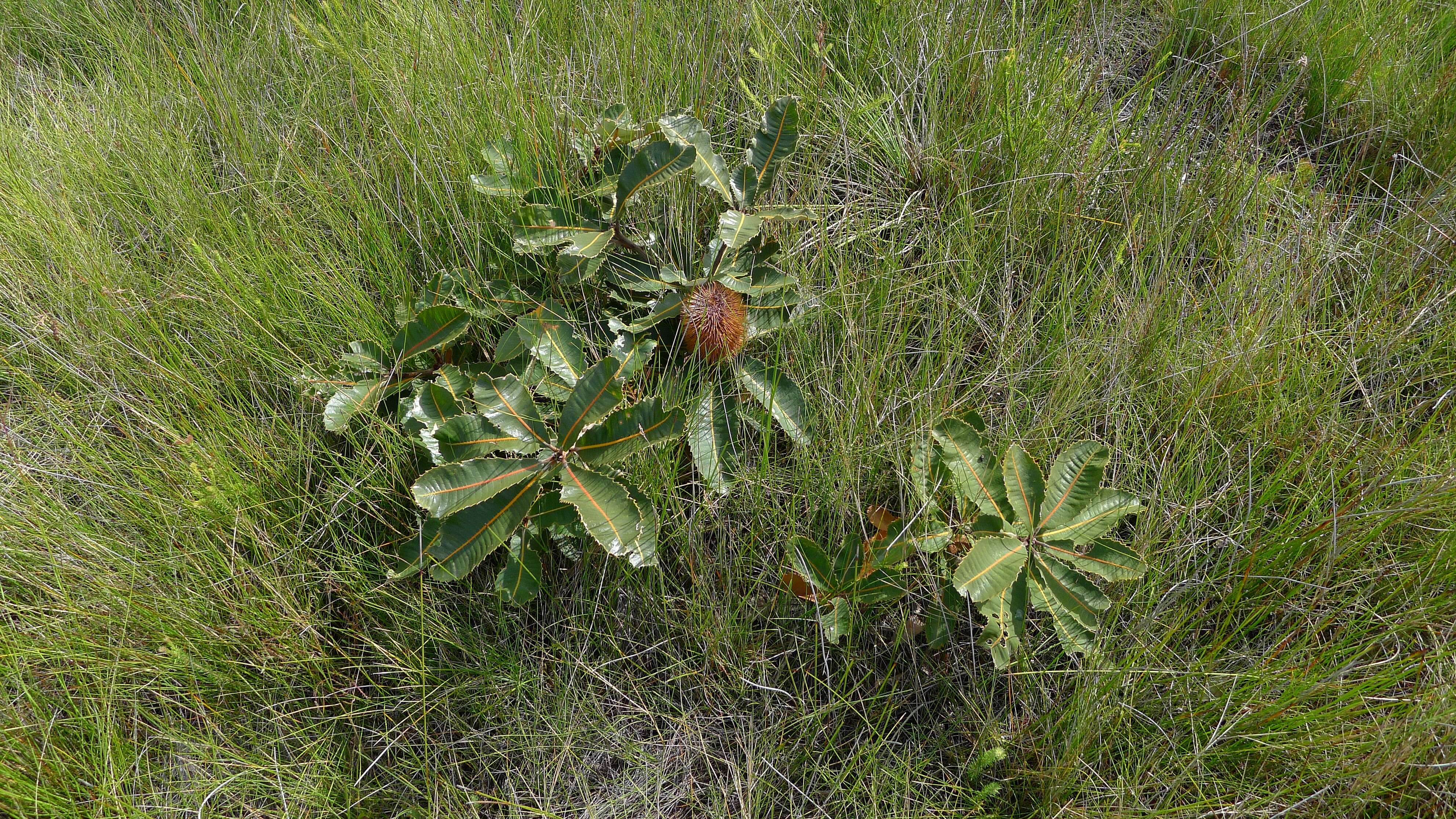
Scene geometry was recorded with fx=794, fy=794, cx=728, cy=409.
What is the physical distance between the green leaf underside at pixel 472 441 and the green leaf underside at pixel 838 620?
638mm

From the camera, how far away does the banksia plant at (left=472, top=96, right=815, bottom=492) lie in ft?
5.61

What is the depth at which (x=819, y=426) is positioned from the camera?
1767mm

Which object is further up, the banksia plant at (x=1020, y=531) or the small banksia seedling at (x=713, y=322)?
the small banksia seedling at (x=713, y=322)

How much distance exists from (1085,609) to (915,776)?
45 cm

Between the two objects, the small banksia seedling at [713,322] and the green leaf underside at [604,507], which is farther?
the small banksia seedling at [713,322]

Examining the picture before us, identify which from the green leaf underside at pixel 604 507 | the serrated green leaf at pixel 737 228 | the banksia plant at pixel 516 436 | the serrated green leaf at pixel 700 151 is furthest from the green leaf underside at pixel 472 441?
the serrated green leaf at pixel 700 151

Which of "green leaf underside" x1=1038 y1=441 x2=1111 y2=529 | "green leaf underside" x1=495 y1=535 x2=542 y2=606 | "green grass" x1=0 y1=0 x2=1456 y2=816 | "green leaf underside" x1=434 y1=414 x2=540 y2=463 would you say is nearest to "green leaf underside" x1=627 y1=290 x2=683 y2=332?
"green grass" x1=0 y1=0 x2=1456 y2=816

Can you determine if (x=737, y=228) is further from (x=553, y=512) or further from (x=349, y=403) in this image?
(x=349, y=403)

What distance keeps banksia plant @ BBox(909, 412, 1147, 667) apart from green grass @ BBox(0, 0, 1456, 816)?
0.13 metres

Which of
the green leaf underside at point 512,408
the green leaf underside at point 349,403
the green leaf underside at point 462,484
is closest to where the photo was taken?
the green leaf underside at point 462,484

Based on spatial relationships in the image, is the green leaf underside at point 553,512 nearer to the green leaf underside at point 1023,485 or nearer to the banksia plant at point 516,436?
the banksia plant at point 516,436

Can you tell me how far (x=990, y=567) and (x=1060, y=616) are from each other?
0.58 feet

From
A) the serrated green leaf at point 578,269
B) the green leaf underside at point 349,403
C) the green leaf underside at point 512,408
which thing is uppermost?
the serrated green leaf at point 578,269

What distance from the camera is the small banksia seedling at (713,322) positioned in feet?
5.63
